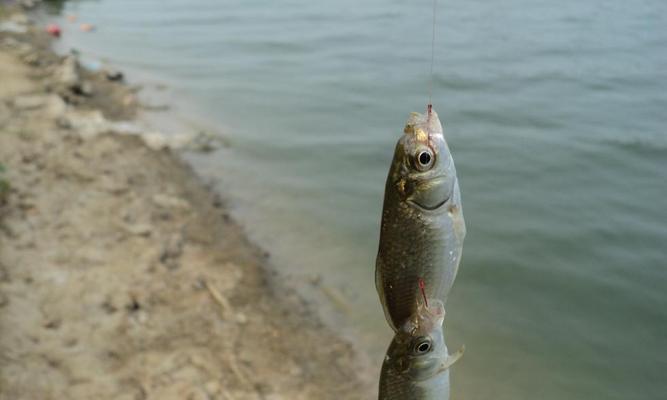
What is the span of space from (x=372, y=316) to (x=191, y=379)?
2.13m

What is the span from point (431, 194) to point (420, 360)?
A: 0.60m

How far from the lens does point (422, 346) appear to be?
228 centimetres

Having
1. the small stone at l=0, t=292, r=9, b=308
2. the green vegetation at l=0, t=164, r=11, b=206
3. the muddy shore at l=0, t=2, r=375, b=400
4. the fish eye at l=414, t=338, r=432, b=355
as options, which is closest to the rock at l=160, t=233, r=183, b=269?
the muddy shore at l=0, t=2, r=375, b=400

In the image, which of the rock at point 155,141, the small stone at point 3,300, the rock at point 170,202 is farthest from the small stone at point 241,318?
the rock at point 155,141

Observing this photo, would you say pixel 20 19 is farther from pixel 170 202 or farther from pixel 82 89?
pixel 170 202

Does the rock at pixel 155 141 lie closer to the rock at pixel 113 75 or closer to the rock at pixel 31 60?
the rock at pixel 113 75

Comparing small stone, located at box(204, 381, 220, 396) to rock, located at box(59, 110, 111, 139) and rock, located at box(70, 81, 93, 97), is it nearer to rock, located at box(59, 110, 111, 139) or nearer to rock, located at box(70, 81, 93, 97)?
rock, located at box(59, 110, 111, 139)

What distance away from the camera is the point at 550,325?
661 cm

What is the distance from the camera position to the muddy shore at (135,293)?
5.28 metres

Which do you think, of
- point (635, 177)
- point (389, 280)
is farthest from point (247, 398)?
point (635, 177)

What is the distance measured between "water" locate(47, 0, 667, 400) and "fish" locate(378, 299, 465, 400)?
3671 mm

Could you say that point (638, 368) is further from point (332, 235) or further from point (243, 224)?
point (243, 224)

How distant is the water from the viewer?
6512mm

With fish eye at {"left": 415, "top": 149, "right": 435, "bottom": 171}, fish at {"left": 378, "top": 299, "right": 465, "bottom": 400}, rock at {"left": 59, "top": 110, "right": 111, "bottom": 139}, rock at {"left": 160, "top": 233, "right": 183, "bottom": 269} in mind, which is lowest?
rock at {"left": 160, "top": 233, "right": 183, "bottom": 269}
